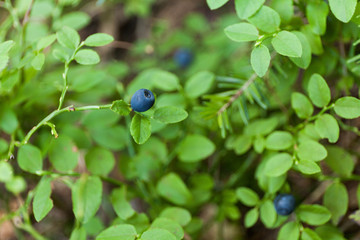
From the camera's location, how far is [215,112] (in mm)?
1453

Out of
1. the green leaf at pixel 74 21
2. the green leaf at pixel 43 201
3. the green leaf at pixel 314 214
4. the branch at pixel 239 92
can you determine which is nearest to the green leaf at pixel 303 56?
the branch at pixel 239 92

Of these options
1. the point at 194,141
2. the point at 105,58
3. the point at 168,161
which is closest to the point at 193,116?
the point at 194,141

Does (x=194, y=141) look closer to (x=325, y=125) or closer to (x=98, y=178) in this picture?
(x=98, y=178)

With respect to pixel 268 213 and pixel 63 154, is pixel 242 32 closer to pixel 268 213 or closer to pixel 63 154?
pixel 268 213

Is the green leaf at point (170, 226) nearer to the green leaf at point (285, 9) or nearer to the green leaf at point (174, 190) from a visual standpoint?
the green leaf at point (174, 190)

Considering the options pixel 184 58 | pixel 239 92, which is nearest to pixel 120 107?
pixel 239 92

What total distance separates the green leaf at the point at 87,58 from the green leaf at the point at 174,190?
0.64 m

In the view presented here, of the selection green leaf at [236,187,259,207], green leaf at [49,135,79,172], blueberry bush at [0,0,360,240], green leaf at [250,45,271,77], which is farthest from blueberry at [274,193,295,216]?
→ green leaf at [49,135,79,172]

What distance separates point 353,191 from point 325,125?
0.82 metres

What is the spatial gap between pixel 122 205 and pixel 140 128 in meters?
0.46

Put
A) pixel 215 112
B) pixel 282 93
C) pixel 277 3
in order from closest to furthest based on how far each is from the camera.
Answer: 1. pixel 277 3
2. pixel 215 112
3. pixel 282 93

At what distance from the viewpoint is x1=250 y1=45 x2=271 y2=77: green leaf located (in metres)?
1.09

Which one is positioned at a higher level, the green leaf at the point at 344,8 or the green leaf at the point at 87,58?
the green leaf at the point at 344,8

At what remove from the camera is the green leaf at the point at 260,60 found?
3.57 ft
